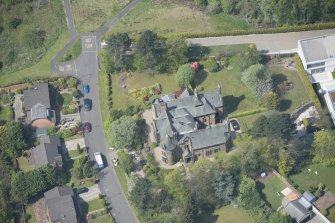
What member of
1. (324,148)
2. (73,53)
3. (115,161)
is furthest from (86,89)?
(324,148)

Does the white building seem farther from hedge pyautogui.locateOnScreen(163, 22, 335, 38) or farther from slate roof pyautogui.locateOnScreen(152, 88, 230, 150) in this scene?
slate roof pyautogui.locateOnScreen(152, 88, 230, 150)

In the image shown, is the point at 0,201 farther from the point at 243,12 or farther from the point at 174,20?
the point at 243,12

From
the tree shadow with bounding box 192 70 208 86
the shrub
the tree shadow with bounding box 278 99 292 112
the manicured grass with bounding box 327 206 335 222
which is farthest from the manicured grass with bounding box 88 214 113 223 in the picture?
the shrub

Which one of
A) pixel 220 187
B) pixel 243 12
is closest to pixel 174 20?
pixel 243 12

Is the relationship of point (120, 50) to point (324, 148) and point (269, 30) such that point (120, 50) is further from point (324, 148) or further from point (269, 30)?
point (324, 148)

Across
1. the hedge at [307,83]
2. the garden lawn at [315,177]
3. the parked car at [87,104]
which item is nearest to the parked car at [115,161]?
the parked car at [87,104]

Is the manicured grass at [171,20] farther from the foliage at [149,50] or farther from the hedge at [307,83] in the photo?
the hedge at [307,83]
